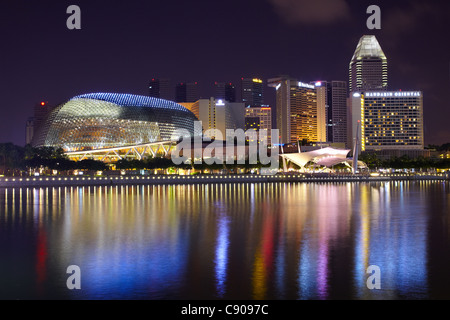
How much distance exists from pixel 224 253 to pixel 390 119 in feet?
564

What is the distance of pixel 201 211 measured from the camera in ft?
97.2

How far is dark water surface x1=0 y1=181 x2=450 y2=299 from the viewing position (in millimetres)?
12148

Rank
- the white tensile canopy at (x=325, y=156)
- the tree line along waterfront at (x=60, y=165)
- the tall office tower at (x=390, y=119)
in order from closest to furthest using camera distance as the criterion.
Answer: the tree line along waterfront at (x=60, y=165) < the white tensile canopy at (x=325, y=156) < the tall office tower at (x=390, y=119)

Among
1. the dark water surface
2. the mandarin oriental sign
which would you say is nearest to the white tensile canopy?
the dark water surface

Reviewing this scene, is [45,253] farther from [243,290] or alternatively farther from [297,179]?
[297,179]

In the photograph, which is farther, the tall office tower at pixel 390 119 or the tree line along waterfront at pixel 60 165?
the tall office tower at pixel 390 119

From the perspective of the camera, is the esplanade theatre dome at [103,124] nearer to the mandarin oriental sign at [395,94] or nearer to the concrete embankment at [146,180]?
the concrete embankment at [146,180]

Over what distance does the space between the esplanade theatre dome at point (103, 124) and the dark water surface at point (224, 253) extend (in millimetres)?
74332

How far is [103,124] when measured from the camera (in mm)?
103250

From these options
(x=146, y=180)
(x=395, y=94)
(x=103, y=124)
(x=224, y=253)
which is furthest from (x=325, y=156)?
(x=395, y=94)

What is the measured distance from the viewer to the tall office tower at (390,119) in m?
176

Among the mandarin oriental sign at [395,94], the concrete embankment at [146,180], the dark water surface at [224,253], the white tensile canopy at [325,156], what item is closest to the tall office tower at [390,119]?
the mandarin oriental sign at [395,94]

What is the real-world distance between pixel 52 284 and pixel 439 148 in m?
186

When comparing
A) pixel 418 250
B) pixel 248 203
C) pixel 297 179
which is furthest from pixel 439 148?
pixel 418 250
